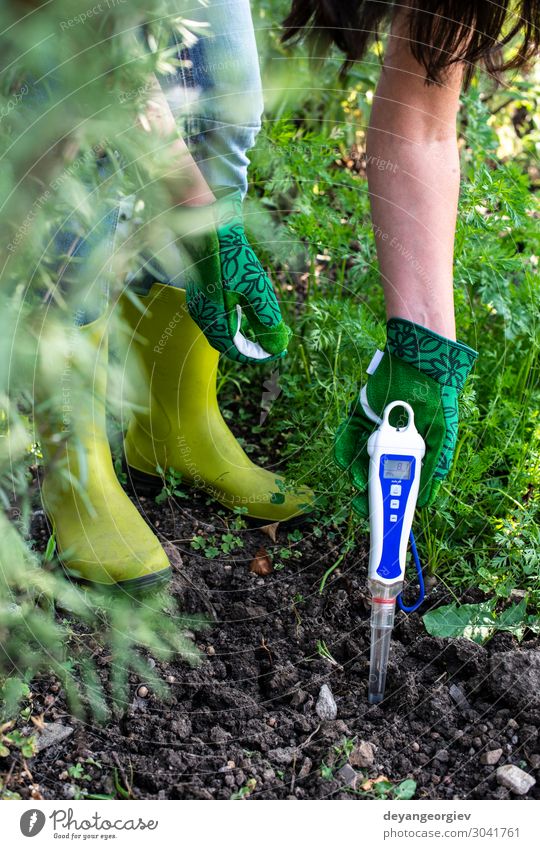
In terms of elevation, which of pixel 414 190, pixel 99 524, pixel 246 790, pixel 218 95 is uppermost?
pixel 218 95

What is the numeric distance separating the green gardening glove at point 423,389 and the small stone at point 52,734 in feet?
2.02

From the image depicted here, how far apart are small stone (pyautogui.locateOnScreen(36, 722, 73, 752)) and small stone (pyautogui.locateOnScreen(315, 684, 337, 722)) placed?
41 cm

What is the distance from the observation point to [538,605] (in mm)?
1583

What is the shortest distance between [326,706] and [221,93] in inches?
46.5

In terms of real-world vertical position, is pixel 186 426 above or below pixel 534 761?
above

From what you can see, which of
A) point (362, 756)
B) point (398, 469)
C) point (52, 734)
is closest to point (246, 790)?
point (362, 756)

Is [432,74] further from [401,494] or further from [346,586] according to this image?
[346,586]

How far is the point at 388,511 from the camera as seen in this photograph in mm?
1404

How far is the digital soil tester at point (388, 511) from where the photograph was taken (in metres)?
1.40

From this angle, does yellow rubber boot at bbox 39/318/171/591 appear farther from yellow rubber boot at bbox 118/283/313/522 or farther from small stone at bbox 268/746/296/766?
small stone at bbox 268/746/296/766

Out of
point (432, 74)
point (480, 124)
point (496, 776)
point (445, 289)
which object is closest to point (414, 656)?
point (496, 776)

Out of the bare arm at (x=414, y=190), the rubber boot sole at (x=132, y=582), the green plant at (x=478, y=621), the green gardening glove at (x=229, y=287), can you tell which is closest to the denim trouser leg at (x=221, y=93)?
the green gardening glove at (x=229, y=287)

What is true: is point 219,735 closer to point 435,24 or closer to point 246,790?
point 246,790
